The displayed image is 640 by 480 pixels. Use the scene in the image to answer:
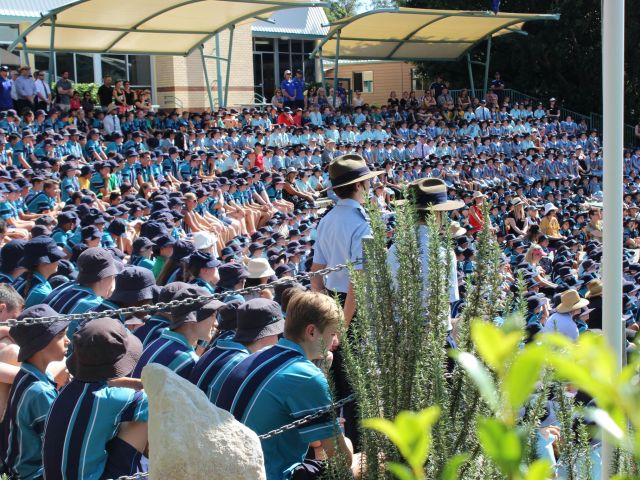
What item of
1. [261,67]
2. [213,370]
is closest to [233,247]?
[213,370]

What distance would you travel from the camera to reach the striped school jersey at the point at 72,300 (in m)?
5.63

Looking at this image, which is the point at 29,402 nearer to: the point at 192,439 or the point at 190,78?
the point at 192,439

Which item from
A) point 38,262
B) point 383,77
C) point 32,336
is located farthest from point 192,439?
point 383,77

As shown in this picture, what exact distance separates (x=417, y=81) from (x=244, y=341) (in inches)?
1469

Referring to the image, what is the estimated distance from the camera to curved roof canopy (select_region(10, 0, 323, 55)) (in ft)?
65.3

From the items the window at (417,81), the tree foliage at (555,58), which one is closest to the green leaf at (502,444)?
the tree foliage at (555,58)

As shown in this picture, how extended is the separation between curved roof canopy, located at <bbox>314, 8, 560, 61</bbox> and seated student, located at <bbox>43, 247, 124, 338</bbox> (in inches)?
818

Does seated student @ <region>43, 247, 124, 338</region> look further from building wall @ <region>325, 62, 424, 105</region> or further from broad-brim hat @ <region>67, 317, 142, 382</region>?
building wall @ <region>325, 62, 424, 105</region>

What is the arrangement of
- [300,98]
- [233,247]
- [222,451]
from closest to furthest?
[222,451] → [233,247] → [300,98]

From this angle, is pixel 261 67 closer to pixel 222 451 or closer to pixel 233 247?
pixel 233 247

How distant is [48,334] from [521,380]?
3349mm

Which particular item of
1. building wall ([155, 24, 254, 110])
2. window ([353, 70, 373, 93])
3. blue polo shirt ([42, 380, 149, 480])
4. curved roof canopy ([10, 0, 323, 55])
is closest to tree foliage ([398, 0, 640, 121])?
window ([353, 70, 373, 93])

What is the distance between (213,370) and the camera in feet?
13.6

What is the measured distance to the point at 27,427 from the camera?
3789 millimetres
